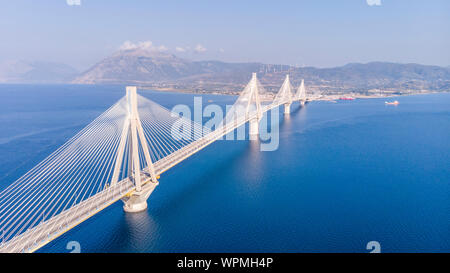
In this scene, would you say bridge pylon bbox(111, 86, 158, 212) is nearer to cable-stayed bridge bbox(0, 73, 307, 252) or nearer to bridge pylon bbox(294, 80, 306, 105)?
cable-stayed bridge bbox(0, 73, 307, 252)

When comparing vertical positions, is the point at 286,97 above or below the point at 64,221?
above

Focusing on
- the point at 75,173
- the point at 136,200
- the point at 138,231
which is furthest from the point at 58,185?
the point at 138,231

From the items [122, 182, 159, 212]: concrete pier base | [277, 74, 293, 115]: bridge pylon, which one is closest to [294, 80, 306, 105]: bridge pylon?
[277, 74, 293, 115]: bridge pylon

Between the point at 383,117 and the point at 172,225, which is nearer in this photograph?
the point at 172,225

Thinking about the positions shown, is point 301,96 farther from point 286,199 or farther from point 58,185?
point 58,185
